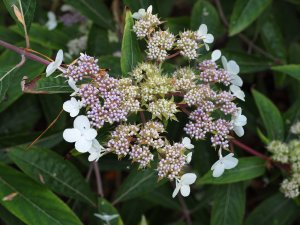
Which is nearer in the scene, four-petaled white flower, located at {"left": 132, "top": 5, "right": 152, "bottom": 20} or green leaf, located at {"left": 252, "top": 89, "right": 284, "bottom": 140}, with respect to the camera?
four-petaled white flower, located at {"left": 132, "top": 5, "right": 152, "bottom": 20}

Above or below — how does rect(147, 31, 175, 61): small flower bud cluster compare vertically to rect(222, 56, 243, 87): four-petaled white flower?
above

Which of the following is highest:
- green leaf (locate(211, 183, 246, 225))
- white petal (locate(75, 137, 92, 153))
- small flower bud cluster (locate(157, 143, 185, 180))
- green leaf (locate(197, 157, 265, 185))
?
white petal (locate(75, 137, 92, 153))

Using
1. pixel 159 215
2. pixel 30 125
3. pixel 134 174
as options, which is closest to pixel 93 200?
pixel 134 174

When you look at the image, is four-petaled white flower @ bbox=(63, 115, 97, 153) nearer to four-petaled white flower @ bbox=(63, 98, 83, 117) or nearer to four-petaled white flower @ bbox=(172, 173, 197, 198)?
four-petaled white flower @ bbox=(63, 98, 83, 117)

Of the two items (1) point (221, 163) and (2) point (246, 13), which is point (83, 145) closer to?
(1) point (221, 163)

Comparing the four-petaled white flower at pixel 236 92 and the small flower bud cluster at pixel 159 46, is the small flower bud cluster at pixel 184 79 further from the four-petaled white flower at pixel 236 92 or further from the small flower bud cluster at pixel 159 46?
the four-petaled white flower at pixel 236 92

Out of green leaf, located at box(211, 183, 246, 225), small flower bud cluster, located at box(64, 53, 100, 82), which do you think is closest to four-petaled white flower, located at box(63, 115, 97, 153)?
small flower bud cluster, located at box(64, 53, 100, 82)
